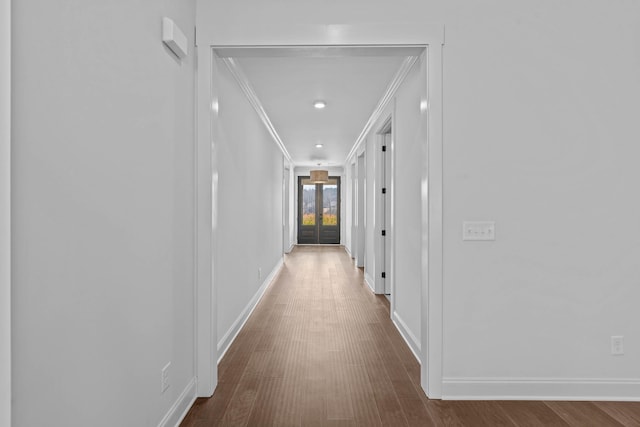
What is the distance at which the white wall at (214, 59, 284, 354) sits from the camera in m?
3.04

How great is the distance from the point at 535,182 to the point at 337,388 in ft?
5.99

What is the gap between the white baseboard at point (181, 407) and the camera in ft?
6.41

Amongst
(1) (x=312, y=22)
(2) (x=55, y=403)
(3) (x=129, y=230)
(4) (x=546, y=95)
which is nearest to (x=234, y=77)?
(1) (x=312, y=22)

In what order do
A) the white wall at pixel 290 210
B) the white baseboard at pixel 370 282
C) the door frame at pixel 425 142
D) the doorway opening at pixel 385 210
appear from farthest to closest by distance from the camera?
1. the white wall at pixel 290 210
2. the white baseboard at pixel 370 282
3. the doorway opening at pixel 385 210
4. the door frame at pixel 425 142

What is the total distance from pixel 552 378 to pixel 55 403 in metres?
2.60

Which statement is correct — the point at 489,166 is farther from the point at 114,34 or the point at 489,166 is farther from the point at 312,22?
the point at 114,34

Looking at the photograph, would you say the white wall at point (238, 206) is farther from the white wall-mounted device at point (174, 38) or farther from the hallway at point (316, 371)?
the white wall-mounted device at point (174, 38)

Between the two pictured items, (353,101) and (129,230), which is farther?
(353,101)

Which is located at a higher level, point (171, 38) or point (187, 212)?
point (171, 38)

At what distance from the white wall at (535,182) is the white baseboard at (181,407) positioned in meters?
1.56

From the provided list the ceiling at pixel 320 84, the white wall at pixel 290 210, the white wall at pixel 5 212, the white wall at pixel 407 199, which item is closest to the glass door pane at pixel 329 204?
the white wall at pixel 290 210

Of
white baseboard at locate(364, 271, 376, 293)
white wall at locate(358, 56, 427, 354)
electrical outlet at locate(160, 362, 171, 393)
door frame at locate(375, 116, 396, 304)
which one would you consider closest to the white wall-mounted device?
white wall at locate(358, 56, 427, 354)

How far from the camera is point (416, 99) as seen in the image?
309 centimetres

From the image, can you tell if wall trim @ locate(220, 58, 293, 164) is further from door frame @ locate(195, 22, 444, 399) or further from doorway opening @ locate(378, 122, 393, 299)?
doorway opening @ locate(378, 122, 393, 299)
